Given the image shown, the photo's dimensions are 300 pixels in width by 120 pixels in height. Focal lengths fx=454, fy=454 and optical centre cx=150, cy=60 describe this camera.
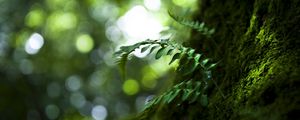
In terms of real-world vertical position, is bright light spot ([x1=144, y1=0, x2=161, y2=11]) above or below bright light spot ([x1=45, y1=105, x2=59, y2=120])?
above

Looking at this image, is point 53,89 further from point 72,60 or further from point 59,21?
point 59,21

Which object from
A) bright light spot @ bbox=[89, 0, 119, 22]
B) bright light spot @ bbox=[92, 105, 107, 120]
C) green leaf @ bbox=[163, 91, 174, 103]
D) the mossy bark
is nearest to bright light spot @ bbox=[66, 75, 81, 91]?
bright light spot @ bbox=[92, 105, 107, 120]

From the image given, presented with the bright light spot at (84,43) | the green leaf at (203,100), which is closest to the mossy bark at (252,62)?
the green leaf at (203,100)

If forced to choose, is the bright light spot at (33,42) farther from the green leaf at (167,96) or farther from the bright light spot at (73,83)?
the green leaf at (167,96)

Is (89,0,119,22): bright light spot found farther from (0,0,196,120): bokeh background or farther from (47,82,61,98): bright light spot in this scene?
(47,82,61,98): bright light spot

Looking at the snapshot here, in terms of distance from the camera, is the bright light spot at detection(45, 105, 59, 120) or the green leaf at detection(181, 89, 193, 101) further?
the bright light spot at detection(45, 105, 59, 120)

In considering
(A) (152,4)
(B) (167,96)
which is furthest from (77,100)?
(B) (167,96)

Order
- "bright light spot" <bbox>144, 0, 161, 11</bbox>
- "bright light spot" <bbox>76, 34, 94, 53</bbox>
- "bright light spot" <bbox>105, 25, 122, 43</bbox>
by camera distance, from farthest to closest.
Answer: "bright light spot" <bbox>105, 25, 122, 43</bbox> → "bright light spot" <bbox>76, 34, 94, 53</bbox> → "bright light spot" <bbox>144, 0, 161, 11</bbox>

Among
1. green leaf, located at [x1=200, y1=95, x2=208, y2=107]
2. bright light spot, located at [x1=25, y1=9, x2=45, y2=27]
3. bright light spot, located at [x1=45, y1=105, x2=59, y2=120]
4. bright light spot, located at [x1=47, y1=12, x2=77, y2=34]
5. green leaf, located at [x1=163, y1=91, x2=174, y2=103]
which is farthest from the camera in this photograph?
bright light spot, located at [x1=45, y1=105, x2=59, y2=120]
